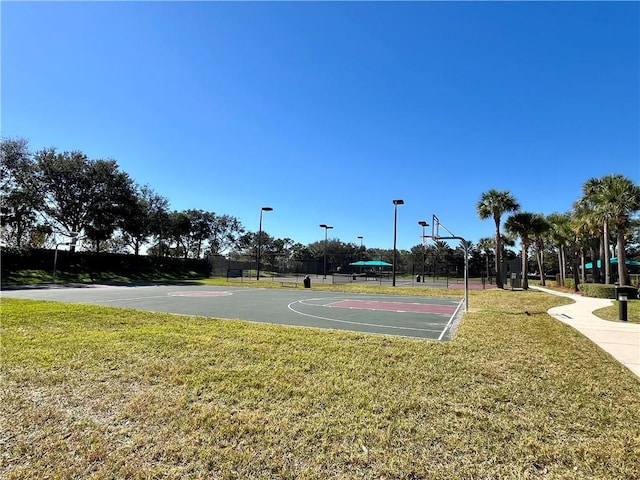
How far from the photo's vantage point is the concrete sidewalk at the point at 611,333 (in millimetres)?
6148

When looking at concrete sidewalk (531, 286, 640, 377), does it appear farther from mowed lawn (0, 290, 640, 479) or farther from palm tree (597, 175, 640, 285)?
palm tree (597, 175, 640, 285)

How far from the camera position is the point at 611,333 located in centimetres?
841

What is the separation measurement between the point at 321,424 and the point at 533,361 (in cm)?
402

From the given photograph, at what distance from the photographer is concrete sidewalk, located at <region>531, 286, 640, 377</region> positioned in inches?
242

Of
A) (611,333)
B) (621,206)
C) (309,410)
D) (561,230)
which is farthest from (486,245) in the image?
(309,410)

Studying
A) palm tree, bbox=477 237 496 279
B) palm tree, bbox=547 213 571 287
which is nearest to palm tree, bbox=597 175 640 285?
palm tree, bbox=547 213 571 287

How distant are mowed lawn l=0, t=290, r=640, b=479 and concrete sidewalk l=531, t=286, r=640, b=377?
39cm

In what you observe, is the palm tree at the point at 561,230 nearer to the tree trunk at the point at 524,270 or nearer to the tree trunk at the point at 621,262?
the tree trunk at the point at 524,270

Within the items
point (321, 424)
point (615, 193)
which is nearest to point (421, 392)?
point (321, 424)

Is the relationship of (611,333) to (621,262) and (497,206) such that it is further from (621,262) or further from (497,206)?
(497,206)

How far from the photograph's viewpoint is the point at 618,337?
7.92 metres

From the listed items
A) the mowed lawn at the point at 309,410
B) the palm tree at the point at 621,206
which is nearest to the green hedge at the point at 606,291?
the palm tree at the point at 621,206

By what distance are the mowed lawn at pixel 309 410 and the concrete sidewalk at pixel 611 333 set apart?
15.4 inches

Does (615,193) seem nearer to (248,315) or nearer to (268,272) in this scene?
(248,315)
